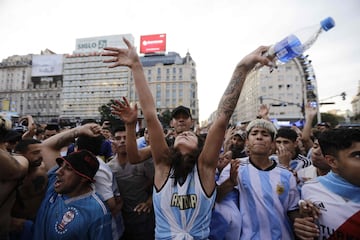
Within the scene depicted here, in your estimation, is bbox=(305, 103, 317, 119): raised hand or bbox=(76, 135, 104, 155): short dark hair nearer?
bbox=(76, 135, 104, 155): short dark hair

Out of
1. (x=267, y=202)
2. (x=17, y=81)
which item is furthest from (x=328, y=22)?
(x=17, y=81)

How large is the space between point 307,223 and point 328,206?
0.76 feet

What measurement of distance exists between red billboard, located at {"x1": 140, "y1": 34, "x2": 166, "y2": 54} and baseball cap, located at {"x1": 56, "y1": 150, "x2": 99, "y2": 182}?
3238 inches

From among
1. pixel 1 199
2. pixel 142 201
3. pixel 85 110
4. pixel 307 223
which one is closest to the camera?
pixel 307 223

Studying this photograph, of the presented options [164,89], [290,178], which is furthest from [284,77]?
[290,178]

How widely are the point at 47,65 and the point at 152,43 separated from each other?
41.0 meters

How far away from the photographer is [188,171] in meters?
1.99

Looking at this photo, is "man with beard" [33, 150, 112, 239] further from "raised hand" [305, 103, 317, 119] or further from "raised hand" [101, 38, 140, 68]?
"raised hand" [305, 103, 317, 119]

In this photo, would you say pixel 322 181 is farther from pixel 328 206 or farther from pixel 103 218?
pixel 103 218

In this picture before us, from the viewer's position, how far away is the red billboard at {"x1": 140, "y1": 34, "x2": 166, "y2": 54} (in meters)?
79.8

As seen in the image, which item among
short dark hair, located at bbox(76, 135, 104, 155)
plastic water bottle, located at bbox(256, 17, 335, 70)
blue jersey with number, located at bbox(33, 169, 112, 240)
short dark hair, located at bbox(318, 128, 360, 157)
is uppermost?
plastic water bottle, located at bbox(256, 17, 335, 70)

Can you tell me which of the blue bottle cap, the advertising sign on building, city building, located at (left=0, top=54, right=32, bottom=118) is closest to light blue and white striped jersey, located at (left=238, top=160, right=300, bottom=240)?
the blue bottle cap

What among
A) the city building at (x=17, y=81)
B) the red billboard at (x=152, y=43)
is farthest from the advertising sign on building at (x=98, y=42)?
the city building at (x=17, y=81)

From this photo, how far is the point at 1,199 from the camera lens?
1.91 meters
